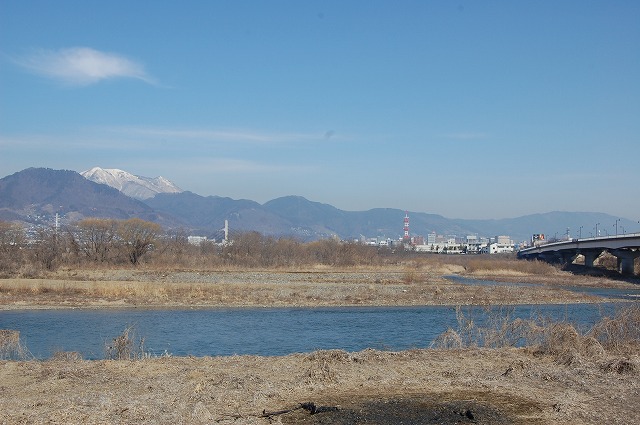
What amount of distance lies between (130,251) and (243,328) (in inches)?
2019

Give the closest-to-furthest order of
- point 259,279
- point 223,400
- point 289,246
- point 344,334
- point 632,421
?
point 632,421, point 223,400, point 344,334, point 259,279, point 289,246

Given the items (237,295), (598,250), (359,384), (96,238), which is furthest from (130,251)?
(359,384)

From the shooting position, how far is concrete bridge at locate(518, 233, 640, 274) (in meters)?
74.9

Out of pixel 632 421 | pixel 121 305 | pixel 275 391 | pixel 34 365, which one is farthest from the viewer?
pixel 121 305

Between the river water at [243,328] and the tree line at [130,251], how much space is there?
Result: 2808 centimetres

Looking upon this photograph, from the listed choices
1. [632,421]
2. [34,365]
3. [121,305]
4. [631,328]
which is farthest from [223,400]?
[121,305]

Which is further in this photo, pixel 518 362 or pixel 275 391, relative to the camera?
pixel 518 362

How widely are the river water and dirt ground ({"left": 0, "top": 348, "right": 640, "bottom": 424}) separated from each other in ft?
22.1

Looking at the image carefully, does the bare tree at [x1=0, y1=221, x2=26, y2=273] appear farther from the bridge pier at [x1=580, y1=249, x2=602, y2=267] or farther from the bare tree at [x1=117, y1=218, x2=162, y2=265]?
the bridge pier at [x1=580, y1=249, x2=602, y2=267]

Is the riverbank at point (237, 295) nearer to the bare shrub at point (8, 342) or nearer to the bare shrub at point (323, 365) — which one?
Answer: the bare shrub at point (8, 342)

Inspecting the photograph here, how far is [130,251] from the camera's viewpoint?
80.3 m

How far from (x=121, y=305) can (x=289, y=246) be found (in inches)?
2278

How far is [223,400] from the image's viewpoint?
1049 cm

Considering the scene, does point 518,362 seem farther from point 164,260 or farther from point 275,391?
point 164,260
